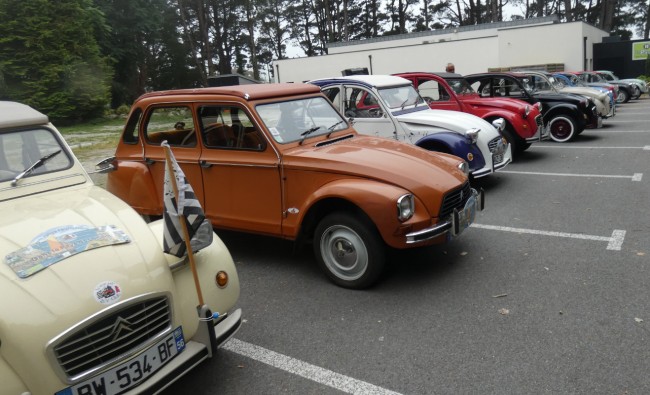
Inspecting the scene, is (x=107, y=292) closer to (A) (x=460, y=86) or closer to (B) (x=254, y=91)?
(B) (x=254, y=91)

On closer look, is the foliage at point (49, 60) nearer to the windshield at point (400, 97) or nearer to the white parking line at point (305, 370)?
the windshield at point (400, 97)

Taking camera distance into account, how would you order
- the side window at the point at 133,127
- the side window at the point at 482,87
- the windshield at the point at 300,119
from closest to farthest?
the windshield at the point at 300,119
the side window at the point at 133,127
the side window at the point at 482,87

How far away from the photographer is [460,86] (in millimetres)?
10172

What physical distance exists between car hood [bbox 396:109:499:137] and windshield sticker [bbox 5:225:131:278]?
5424 millimetres

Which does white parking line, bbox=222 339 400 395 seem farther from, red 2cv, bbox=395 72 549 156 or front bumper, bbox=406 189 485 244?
red 2cv, bbox=395 72 549 156

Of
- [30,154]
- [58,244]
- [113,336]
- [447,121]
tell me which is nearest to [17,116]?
[30,154]

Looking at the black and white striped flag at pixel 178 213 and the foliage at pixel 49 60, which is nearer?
the black and white striped flag at pixel 178 213

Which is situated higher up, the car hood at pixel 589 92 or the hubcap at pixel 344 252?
the car hood at pixel 589 92

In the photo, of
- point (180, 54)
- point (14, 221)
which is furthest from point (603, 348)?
point (180, 54)

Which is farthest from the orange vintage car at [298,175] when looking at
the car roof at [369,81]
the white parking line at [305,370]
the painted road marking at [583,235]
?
the car roof at [369,81]

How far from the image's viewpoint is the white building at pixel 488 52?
25781 mm

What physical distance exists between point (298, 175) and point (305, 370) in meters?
1.94

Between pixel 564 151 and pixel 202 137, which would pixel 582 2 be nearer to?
pixel 564 151

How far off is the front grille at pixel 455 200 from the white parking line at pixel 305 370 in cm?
179
